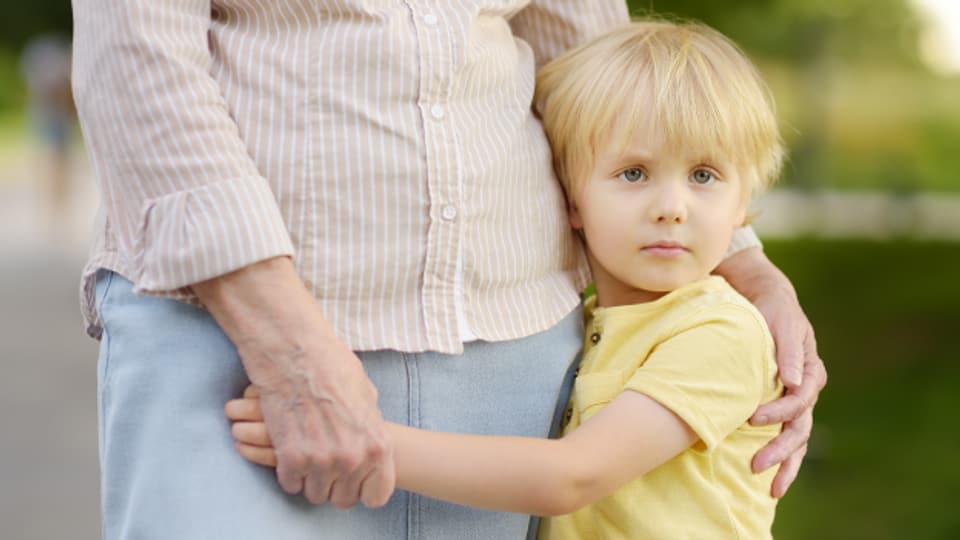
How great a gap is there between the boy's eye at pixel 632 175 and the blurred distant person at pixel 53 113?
11.6 m

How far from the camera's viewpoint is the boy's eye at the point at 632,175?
1.97 m

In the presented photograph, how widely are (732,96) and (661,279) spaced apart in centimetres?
30

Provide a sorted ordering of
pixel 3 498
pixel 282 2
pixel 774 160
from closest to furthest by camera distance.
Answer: pixel 282 2 < pixel 774 160 < pixel 3 498

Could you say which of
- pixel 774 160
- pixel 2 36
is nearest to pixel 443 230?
pixel 774 160

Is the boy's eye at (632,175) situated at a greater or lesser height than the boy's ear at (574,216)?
greater

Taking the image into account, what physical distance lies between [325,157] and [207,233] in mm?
216

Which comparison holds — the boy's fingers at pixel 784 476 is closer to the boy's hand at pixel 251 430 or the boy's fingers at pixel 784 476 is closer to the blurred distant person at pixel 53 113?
the boy's hand at pixel 251 430

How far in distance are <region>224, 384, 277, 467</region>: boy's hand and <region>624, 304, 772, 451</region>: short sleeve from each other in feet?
1.70

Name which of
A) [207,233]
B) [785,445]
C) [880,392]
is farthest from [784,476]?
[880,392]

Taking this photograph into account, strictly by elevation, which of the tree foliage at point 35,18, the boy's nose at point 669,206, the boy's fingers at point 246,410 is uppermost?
the boy's nose at point 669,206

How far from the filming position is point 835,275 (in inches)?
428

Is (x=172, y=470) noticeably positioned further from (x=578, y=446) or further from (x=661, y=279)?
(x=661, y=279)

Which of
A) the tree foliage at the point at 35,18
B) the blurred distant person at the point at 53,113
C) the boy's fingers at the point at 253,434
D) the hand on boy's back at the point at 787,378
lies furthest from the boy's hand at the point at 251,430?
the blurred distant person at the point at 53,113

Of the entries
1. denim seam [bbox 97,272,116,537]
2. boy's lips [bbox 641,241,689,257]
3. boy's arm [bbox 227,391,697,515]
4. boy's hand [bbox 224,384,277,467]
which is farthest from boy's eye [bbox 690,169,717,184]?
denim seam [bbox 97,272,116,537]
